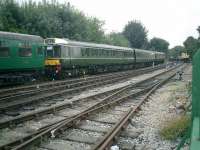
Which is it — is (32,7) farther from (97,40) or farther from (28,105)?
(28,105)

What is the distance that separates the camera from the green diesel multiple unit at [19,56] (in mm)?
18328

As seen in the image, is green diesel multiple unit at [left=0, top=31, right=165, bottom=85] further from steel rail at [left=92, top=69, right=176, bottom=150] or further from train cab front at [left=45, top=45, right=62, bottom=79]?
steel rail at [left=92, top=69, right=176, bottom=150]

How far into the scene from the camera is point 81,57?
27.6 meters

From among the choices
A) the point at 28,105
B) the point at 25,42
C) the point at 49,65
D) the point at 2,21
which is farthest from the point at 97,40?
the point at 28,105

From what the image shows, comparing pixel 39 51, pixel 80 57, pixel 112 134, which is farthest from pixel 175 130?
pixel 80 57

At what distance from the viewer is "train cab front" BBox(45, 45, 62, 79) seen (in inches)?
965

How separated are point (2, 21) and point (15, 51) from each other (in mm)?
12384

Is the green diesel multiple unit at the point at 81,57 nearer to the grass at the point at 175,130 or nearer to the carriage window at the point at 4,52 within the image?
the carriage window at the point at 4,52

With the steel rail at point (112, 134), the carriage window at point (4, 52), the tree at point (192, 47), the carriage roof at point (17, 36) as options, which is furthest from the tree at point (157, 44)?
the steel rail at point (112, 134)

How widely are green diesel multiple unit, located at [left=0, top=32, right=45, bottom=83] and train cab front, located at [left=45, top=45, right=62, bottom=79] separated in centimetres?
211

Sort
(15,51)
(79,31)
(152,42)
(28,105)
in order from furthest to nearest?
(152,42) → (79,31) → (15,51) → (28,105)

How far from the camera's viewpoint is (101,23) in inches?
2413

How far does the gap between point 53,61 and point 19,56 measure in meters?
5.14

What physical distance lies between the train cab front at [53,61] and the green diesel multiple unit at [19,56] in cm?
211
